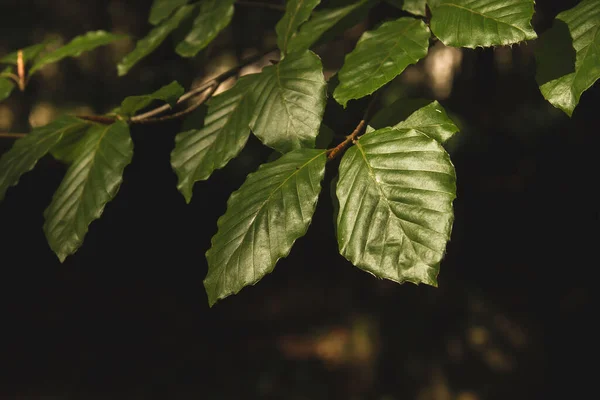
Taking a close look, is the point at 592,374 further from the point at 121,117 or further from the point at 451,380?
the point at 121,117

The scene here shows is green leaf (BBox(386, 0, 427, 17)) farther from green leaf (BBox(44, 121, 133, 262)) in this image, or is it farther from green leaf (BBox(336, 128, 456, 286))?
green leaf (BBox(44, 121, 133, 262))

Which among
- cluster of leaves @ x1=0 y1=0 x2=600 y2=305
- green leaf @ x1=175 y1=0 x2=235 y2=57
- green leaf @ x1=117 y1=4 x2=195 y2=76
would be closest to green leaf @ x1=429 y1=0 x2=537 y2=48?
cluster of leaves @ x1=0 y1=0 x2=600 y2=305

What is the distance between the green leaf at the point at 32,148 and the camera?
3.13 feet

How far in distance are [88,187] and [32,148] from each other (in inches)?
5.8

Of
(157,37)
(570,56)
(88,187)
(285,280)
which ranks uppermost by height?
(570,56)

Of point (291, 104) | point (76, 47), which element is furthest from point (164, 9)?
point (291, 104)

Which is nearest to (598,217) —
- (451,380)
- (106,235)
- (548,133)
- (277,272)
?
(548,133)

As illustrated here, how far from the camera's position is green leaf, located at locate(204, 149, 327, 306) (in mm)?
739

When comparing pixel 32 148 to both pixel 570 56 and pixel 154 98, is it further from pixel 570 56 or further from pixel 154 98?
pixel 570 56

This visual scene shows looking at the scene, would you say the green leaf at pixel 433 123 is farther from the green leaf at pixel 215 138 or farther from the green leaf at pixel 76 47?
the green leaf at pixel 76 47

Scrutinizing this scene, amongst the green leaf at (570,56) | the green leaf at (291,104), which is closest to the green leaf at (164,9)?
the green leaf at (291,104)

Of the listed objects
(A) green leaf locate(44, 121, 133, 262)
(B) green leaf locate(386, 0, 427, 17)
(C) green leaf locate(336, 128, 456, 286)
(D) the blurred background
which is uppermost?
(B) green leaf locate(386, 0, 427, 17)

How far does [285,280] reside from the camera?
16.0 ft

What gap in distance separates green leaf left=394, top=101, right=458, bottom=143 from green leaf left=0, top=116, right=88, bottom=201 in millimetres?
593
